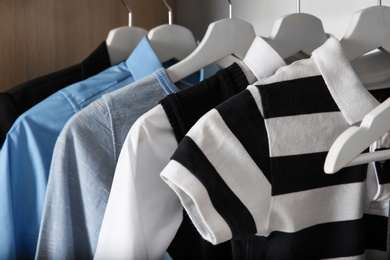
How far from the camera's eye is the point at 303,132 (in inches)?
25.5

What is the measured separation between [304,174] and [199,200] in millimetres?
129

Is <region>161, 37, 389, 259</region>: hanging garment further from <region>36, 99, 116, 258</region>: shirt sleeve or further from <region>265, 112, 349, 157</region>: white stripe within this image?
<region>36, 99, 116, 258</region>: shirt sleeve

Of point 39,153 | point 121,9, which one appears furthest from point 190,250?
point 121,9

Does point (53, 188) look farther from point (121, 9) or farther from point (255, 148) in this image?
point (121, 9)

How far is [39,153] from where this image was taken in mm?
792

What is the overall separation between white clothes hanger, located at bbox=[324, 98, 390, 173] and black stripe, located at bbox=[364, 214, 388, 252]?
0.18 m

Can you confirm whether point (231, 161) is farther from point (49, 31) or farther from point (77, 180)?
point (49, 31)

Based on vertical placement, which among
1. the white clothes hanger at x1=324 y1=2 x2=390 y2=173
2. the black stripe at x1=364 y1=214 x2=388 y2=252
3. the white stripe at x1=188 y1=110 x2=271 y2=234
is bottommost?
the black stripe at x1=364 y1=214 x2=388 y2=252

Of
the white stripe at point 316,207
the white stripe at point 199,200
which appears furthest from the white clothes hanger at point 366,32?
the white stripe at point 199,200

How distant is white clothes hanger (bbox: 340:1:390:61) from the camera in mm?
751

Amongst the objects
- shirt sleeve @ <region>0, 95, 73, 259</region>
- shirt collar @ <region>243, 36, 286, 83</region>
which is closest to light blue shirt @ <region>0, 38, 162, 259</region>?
shirt sleeve @ <region>0, 95, 73, 259</region>

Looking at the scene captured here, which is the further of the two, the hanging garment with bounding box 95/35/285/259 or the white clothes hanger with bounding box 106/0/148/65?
the white clothes hanger with bounding box 106/0/148/65

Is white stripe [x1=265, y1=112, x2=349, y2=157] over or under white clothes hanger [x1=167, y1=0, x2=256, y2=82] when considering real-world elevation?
under

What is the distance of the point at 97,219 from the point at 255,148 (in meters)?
0.23
